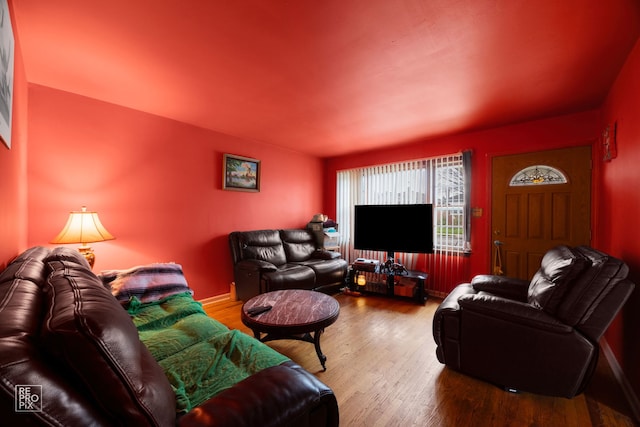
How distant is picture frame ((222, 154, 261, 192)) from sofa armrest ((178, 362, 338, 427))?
10.5 feet

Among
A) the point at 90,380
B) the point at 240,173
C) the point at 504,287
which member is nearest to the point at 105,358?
the point at 90,380

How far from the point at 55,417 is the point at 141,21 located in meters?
2.00

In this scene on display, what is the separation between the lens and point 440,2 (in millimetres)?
1434

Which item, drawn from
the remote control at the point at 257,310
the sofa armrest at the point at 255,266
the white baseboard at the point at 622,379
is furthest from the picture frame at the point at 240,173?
the white baseboard at the point at 622,379

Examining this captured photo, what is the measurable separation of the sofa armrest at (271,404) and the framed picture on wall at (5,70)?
165 centimetres

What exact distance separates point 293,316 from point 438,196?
118 inches

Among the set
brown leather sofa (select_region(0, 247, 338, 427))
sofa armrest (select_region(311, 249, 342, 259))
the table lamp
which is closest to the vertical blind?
sofa armrest (select_region(311, 249, 342, 259))

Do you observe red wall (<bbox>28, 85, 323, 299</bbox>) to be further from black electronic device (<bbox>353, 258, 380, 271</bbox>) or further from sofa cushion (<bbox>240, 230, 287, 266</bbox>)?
black electronic device (<bbox>353, 258, 380, 271</bbox>)

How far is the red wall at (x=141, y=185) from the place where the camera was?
2479 mm

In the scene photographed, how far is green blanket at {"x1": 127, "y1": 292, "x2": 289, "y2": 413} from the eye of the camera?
1.16 m

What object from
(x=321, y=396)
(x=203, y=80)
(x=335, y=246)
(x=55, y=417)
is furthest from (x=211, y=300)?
(x=55, y=417)

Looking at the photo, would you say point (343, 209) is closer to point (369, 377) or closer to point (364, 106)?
point (364, 106)

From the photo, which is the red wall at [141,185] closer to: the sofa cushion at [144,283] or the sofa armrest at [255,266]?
the sofa armrest at [255,266]

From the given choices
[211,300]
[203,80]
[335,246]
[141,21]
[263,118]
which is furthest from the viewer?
[335,246]
